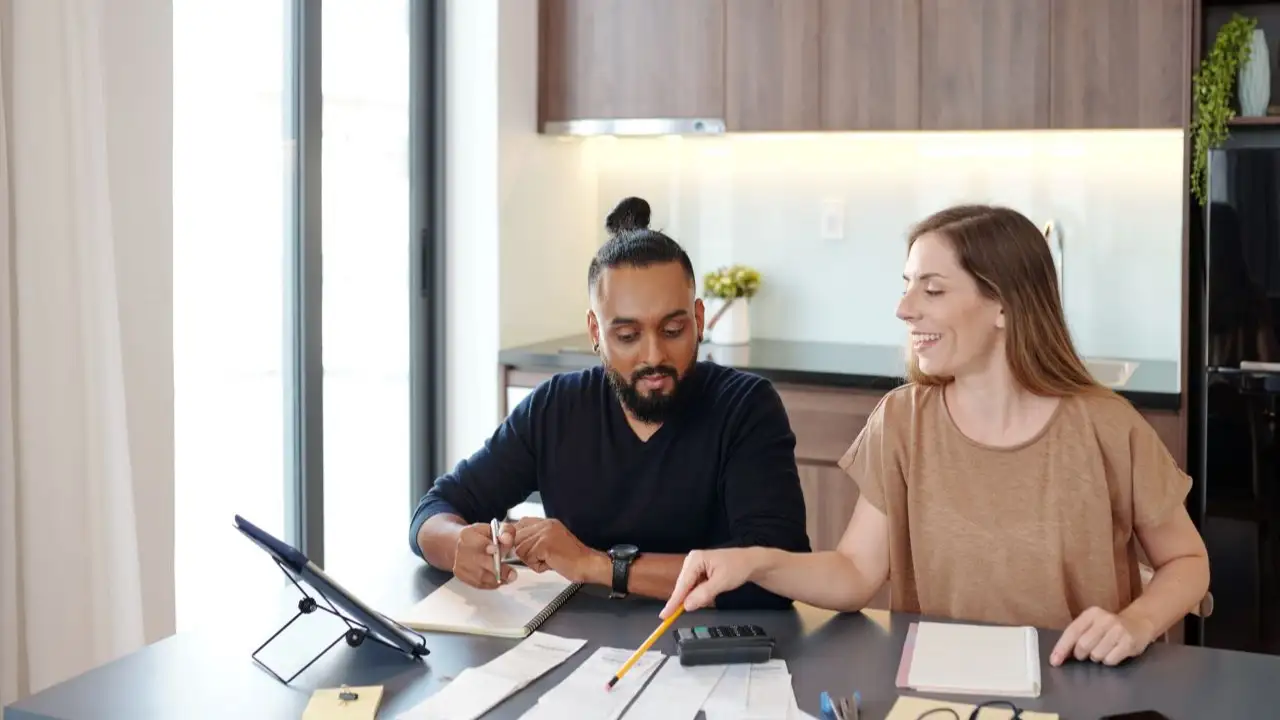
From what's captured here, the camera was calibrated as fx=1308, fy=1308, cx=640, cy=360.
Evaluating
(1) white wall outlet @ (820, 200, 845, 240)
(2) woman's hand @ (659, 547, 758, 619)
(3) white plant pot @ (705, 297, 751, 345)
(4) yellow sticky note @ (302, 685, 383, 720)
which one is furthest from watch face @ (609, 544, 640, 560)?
(1) white wall outlet @ (820, 200, 845, 240)

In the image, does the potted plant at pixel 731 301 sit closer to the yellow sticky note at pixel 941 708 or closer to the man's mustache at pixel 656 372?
the man's mustache at pixel 656 372

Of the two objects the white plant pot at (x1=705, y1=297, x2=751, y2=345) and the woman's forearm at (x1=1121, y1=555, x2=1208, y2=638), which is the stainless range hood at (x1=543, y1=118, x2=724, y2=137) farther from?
→ the woman's forearm at (x1=1121, y1=555, x2=1208, y2=638)

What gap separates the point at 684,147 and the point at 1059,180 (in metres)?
1.12

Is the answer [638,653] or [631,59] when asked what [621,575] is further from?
[631,59]

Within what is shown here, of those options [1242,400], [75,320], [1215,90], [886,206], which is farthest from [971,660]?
[886,206]

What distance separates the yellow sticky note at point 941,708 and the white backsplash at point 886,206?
226cm

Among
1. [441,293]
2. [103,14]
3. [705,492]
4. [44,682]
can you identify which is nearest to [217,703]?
[705,492]

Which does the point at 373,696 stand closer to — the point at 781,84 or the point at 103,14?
the point at 103,14

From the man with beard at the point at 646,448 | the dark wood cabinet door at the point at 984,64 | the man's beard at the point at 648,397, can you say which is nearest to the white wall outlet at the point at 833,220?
the dark wood cabinet door at the point at 984,64

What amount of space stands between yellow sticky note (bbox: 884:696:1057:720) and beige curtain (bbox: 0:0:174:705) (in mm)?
1530

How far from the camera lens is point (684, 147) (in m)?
4.03

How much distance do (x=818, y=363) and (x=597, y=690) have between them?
6.83 ft

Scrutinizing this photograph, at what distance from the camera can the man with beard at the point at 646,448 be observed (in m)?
2.01

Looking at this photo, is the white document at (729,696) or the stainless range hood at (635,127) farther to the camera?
the stainless range hood at (635,127)
